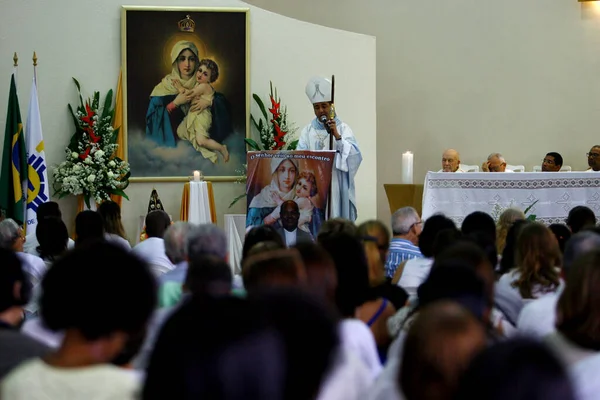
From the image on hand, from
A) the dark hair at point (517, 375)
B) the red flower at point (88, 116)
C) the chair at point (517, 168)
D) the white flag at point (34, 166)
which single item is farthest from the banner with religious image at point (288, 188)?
the dark hair at point (517, 375)

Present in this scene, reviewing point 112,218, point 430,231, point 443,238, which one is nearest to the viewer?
point 443,238

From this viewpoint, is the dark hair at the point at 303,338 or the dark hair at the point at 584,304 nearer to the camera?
the dark hair at the point at 303,338

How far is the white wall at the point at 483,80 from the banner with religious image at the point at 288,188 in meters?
4.80

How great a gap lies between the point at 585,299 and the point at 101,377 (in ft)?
4.36

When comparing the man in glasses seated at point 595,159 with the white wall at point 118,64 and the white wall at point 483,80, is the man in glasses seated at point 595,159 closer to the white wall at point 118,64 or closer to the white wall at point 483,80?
the white wall at point 483,80

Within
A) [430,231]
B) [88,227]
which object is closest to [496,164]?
[430,231]

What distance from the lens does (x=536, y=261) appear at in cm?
395

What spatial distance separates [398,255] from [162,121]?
5430 millimetres

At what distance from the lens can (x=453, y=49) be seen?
12172 mm

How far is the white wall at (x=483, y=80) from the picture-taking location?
39.9ft

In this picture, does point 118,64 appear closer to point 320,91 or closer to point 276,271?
point 320,91

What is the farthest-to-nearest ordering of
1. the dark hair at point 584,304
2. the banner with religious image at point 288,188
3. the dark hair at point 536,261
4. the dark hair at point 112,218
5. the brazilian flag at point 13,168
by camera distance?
1. the brazilian flag at point 13,168
2. the banner with religious image at point 288,188
3. the dark hair at point 112,218
4. the dark hair at point 536,261
5. the dark hair at point 584,304

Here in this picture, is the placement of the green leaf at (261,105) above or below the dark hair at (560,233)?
above

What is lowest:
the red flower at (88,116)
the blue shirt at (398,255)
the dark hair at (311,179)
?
the blue shirt at (398,255)
